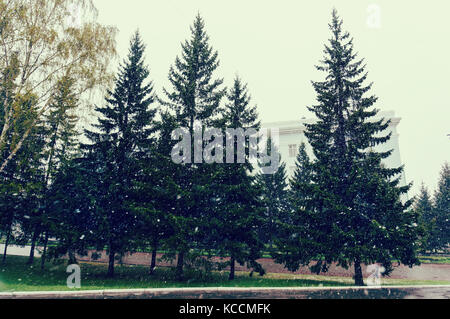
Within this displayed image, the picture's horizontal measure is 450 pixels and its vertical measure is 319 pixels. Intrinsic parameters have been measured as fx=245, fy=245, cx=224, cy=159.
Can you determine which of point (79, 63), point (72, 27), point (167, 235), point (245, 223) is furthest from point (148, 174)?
point (72, 27)

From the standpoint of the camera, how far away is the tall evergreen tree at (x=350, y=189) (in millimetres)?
10805

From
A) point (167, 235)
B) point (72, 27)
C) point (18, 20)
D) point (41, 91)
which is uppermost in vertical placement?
point (72, 27)

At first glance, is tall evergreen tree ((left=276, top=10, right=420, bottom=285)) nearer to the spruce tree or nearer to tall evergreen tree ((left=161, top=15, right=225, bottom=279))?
the spruce tree

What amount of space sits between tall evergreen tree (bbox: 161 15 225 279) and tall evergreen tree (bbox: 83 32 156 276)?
1.96 meters

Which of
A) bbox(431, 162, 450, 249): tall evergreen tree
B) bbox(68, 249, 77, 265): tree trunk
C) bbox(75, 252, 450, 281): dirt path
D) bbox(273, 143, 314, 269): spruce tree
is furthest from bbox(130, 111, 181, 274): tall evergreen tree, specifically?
bbox(431, 162, 450, 249): tall evergreen tree

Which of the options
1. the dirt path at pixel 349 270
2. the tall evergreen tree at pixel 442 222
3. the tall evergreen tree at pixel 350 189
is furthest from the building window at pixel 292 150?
the tall evergreen tree at pixel 350 189

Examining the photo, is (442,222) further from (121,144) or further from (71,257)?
(71,257)

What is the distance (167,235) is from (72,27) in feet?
37.2

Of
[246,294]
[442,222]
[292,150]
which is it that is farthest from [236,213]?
[442,222]

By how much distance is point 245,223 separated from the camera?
41.2 ft

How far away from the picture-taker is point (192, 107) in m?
14.0

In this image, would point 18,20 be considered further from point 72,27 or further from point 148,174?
point 148,174

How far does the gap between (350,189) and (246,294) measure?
7.02 metres

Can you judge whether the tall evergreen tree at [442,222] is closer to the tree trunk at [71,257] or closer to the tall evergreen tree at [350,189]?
the tall evergreen tree at [350,189]
